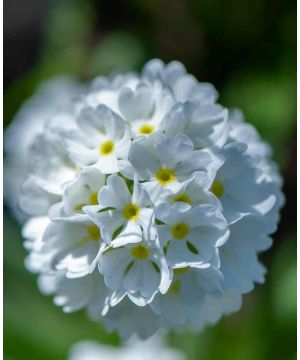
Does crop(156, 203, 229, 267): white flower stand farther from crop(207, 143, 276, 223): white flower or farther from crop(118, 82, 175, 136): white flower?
crop(118, 82, 175, 136): white flower

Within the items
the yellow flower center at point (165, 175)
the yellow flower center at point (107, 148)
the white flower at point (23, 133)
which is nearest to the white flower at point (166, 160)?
the yellow flower center at point (165, 175)

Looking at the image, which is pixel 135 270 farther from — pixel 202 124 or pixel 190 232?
pixel 202 124

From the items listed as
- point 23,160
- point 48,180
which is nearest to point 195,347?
point 23,160

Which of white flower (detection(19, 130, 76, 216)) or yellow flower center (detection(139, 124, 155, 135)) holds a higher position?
yellow flower center (detection(139, 124, 155, 135))

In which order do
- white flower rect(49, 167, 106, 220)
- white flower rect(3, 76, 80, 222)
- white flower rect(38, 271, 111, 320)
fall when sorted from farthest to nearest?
white flower rect(3, 76, 80, 222)
white flower rect(38, 271, 111, 320)
white flower rect(49, 167, 106, 220)

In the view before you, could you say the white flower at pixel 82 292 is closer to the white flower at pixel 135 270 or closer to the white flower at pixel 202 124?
the white flower at pixel 135 270

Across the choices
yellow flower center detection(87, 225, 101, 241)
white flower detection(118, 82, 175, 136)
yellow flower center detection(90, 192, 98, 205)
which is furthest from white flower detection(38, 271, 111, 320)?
white flower detection(118, 82, 175, 136)

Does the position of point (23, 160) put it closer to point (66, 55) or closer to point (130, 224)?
point (66, 55)
